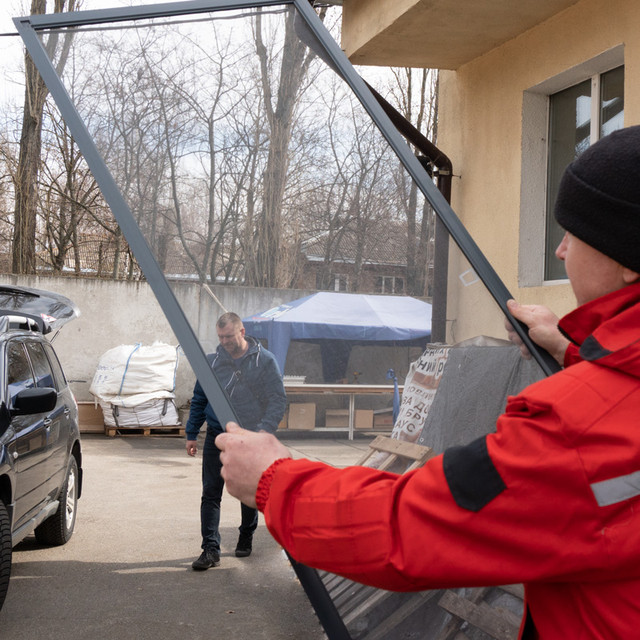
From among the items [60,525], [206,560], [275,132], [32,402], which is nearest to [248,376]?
[275,132]

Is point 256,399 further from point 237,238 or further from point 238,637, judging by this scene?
point 238,637

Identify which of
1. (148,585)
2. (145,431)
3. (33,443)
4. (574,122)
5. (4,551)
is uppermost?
(574,122)

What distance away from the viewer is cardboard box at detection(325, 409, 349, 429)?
165 centimetres

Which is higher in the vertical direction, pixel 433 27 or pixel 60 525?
pixel 433 27

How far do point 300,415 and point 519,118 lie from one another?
4465 mm

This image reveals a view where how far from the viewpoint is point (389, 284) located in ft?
6.44

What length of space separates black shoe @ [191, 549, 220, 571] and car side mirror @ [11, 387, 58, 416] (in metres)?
1.71

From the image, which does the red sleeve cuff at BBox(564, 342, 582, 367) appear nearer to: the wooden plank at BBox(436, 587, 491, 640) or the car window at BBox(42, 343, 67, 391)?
the wooden plank at BBox(436, 587, 491, 640)

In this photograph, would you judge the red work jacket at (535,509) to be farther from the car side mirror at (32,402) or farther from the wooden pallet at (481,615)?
the car side mirror at (32,402)

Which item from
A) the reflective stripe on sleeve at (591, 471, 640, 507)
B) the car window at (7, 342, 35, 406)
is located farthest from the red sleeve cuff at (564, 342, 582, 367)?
the car window at (7, 342, 35, 406)

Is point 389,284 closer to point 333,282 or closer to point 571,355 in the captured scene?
point 333,282

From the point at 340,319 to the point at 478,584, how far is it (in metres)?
0.94

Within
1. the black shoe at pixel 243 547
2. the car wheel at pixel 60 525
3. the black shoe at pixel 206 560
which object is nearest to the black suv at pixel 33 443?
the car wheel at pixel 60 525

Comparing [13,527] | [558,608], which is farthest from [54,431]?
[558,608]
